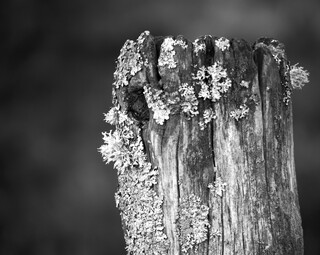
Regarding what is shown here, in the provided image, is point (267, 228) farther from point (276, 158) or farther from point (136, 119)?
point (136, 119)

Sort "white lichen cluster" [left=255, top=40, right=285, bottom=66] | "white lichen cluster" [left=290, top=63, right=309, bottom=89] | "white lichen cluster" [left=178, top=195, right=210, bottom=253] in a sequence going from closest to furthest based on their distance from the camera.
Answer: "white lichen cluster" [left=178, top=195, right=210, bottom=253] < "white lichen cluster" [left=255, top=40, right=285, bottom=66] < "white lichen cluster" [left=290, top=63, right=309, bottom=89]

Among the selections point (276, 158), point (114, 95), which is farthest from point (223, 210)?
point (114, 95)

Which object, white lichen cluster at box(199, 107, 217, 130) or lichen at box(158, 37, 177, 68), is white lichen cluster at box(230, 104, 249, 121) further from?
lichen at box(158, 37, 177, 68)

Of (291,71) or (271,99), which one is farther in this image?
(291,71)

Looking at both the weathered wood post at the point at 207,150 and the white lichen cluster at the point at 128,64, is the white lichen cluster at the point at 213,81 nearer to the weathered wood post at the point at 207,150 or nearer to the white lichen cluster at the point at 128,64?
the weathered wood post at the point at 207,150

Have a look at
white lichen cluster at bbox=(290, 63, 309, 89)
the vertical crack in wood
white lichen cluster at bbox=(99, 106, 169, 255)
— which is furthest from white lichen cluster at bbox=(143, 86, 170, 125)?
white lichen cluster at bbox=(290, 63, 309, 89)

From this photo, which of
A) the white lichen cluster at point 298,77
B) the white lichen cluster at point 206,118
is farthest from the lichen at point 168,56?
the white lichen cluster at point 298,77
